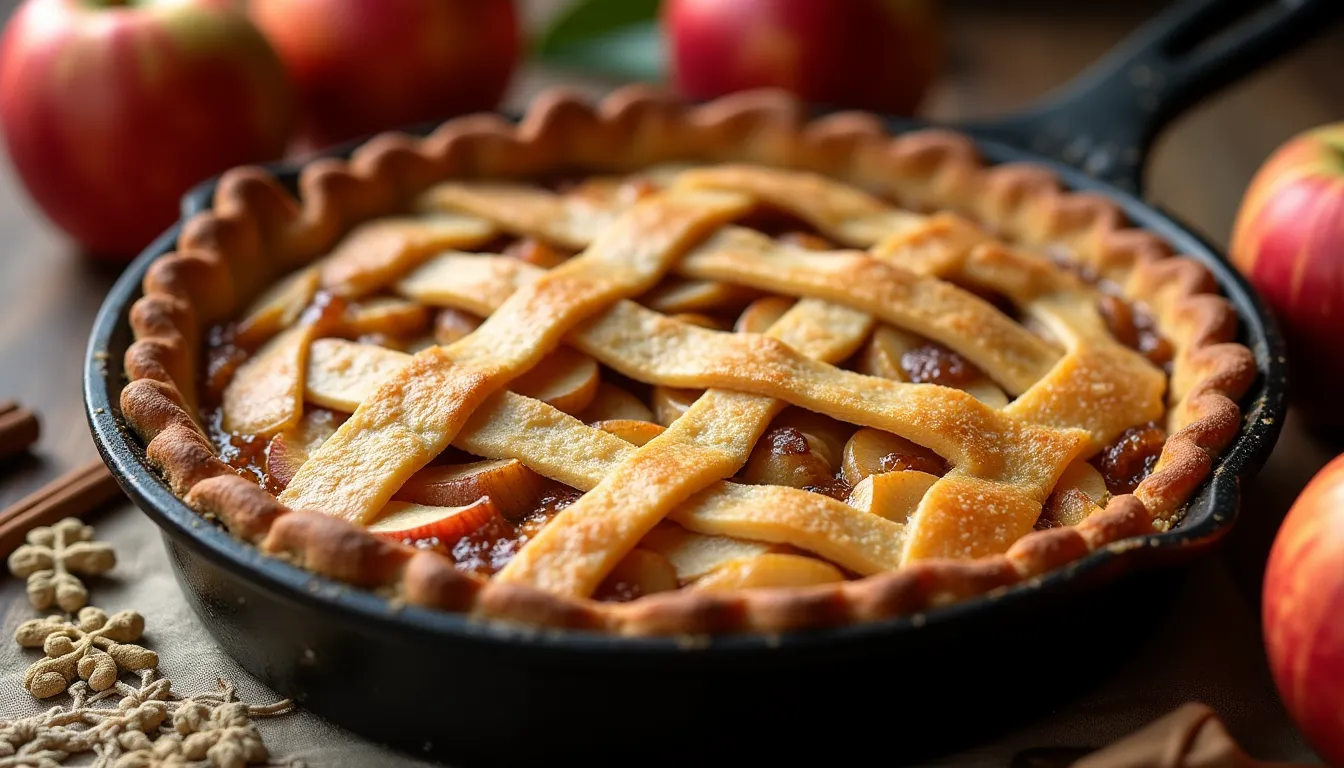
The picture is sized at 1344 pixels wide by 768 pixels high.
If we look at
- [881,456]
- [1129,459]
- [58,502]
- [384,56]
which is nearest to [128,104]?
[384,56]

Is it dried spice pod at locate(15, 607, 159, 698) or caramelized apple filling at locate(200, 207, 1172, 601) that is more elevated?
caramelized apple filling at locate(200, 207, 1172, 601)

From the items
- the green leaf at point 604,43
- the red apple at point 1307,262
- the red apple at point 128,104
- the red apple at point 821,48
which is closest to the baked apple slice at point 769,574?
the red apple at point 1307,262

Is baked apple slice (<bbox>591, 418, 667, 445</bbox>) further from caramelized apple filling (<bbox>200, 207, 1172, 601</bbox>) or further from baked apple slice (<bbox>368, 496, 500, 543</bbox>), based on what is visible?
baked apple slice (<bbox>368, 496, 500, 543</bbox>)

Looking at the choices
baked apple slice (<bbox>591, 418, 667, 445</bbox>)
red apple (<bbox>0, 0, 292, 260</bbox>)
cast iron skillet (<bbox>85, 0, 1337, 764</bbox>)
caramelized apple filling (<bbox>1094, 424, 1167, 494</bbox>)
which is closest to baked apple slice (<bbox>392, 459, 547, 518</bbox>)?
baked apple slice (<bbox>591, 418, 667, 445</bbox>)

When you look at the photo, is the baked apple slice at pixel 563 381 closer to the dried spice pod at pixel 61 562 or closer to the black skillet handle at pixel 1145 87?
the dried spice pod at pixel 61 562

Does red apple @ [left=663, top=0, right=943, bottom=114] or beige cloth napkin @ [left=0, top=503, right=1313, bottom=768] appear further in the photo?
red apple @ [left=663, top=0, right=943, bottom=114]

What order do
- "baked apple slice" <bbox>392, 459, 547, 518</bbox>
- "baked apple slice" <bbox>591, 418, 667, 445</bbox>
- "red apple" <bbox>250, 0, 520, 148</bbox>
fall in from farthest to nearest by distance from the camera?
"red apple" <bbox>250, 0, 520, 148</bbox>
"baked apple slice" <bbox>591, 418, 667, 445</bbox>
"baked apple slice" <bbox>392, 459, 547, 518</bbox>

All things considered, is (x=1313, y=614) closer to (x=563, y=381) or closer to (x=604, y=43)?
(x=563, y=381)
